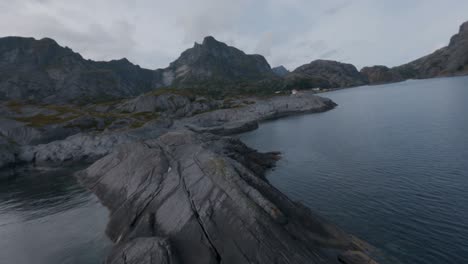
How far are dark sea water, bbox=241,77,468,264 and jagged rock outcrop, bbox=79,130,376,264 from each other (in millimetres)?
5610

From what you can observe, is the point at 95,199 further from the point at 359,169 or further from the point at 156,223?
the point at 359,169

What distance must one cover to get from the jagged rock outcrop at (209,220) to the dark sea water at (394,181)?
221 inches

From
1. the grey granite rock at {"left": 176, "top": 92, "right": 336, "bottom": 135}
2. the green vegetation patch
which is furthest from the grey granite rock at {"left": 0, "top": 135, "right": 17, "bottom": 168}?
the grey granite rock at {"left": 176, "top": 92, "right": 336, "bottom": 135}

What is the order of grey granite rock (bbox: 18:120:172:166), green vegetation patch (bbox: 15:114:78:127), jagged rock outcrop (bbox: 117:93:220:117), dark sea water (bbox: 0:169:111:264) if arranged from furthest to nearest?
jagged rock outcrop (bbox: 117:93:220:117), green vegetation patch (bbox: 15:114:78:127), grey granite rock (bbox: 18:120:172:166), dark sea water (bbox: 0:169:111:264)

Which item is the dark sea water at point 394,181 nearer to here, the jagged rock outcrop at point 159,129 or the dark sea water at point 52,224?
Answer: the dark sea water at point 52,224

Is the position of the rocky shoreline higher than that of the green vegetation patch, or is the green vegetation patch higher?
the green vegetation patch

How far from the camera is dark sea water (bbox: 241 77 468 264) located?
953 inches

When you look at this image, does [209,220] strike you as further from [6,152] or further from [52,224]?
[6,152]

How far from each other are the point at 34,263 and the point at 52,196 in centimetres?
2294

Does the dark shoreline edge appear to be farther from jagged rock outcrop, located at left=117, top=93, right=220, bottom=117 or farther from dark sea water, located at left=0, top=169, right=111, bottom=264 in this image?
jagged rock outcrop, located at left=117, top=93, right=220, bottom=117

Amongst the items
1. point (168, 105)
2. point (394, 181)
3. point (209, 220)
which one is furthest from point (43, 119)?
point (394, 181)

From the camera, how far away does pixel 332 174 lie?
Result: 41875 millimetres

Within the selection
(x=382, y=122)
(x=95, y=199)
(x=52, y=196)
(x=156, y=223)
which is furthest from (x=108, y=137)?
(x=382, y=122)

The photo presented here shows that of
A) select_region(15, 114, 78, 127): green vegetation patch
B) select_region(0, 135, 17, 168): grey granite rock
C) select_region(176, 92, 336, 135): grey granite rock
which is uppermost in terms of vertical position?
select_region(15, 114, 78, 127): green vegetation patch
